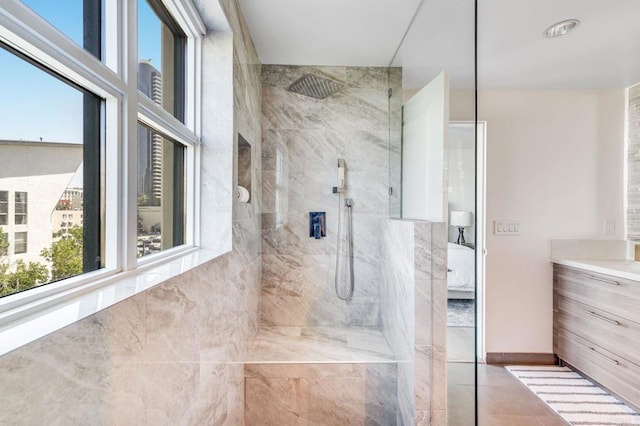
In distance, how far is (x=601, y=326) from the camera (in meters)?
2.25

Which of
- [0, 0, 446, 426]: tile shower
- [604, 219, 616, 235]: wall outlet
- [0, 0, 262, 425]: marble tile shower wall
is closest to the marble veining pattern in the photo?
[0, 0, 446, 426]: tile shower

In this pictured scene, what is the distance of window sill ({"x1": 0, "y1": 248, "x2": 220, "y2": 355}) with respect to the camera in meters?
0.50

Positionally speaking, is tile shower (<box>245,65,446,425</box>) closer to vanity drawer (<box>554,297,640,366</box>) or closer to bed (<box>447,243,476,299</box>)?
bed (<box>447,243,476,299</box>)

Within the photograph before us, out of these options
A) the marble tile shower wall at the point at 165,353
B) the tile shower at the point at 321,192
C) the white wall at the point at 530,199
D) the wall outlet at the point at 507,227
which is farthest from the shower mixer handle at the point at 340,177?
the wall outlet at the point at 507,227

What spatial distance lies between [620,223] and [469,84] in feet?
5.55

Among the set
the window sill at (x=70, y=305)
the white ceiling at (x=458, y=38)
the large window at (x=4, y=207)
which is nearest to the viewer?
the window sill at (x=70, y=305)

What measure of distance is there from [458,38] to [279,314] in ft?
7.18

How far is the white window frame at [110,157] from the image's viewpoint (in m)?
0.58

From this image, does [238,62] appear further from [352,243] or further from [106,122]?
[352,243]

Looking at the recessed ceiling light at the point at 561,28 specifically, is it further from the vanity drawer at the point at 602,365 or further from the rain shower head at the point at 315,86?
the vanity drawer at the point at 602,365

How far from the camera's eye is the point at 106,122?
0.90m

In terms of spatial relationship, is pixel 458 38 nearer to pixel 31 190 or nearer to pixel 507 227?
pixel 31 190

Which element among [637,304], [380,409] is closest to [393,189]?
[380,409]

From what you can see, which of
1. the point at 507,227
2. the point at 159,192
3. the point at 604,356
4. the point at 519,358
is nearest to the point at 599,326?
the point at 604,356
